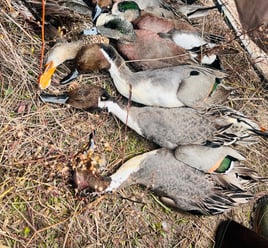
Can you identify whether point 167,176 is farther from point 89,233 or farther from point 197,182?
point 89,233

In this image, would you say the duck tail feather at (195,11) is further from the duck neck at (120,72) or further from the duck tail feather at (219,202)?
the duck tail feather at (219,202)

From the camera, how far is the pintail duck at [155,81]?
217 cm

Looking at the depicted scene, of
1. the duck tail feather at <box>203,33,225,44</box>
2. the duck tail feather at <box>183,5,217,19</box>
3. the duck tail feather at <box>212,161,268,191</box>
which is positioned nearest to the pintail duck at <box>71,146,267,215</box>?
the duck tail feather at <box>212,161,268,191</box>

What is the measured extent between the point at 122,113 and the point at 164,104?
0.51 ft

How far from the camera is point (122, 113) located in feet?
7.30

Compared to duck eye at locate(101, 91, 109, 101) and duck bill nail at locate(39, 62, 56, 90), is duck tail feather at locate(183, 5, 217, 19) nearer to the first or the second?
duck eye at locate(101, 91, 109, 101)

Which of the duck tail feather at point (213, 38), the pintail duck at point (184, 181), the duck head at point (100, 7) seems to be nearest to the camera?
the duck head at point (100, 7)

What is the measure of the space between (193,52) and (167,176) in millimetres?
495

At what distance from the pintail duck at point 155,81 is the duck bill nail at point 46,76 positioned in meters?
0.08

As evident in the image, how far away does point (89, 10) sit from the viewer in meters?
2.19

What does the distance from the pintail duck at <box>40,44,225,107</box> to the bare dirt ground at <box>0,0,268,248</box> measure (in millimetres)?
85

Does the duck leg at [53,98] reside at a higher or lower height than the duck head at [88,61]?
lower

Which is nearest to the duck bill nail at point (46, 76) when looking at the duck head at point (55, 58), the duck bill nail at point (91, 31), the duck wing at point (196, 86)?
the duck head at point (55, 58)

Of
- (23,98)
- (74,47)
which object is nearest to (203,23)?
(74,47)
